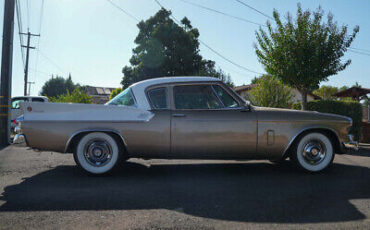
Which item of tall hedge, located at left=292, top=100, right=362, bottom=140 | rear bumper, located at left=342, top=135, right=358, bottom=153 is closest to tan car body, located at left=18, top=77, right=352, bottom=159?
rear bumper, located at left=342, top=135, right=358, bottom=153

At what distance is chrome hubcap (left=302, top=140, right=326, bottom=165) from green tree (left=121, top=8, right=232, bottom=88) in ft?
90.5

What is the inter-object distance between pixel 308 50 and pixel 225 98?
8299 millimetres

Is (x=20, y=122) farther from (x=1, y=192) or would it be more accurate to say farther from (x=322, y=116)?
(x=322, y=116)

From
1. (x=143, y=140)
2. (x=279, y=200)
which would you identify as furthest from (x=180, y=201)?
(x=143, y=140)

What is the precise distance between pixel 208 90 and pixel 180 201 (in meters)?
2.11

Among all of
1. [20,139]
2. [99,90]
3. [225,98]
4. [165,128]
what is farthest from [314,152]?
[99,90]

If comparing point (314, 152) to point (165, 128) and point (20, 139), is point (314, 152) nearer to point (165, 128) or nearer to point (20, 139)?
point (165, 128)

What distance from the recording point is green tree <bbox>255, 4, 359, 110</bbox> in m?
11.5

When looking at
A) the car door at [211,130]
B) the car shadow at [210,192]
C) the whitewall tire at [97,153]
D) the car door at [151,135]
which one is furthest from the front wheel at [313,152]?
the whitewall tire at [97,153]

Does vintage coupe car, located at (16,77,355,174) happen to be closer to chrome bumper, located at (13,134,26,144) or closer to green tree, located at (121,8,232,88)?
chrome bumper, located at (13,134,26,144)

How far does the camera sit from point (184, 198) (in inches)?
136

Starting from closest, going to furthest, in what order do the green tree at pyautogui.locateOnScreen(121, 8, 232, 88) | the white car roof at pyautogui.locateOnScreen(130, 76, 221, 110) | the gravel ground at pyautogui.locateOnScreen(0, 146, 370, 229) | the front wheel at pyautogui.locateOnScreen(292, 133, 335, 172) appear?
the gravel ground at pyautogui.locateOnScreen(0, 146, 370, 229), the white car roof at pyautogui.locateOnScreen(130, 76, 221, 110), the front wheel at pyautogui.locateOnScreen(292, 133, 335, 172), the green tree at pyautogui.locateOnScreen(121, 8, 232, 88)

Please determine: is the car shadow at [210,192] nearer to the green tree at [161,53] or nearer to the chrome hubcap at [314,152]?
the chrome hubcap at [314,152]

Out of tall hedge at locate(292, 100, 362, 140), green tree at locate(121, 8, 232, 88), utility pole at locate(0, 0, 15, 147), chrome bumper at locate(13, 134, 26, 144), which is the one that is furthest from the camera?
green tree at locate(121, 8, 232, 88)
